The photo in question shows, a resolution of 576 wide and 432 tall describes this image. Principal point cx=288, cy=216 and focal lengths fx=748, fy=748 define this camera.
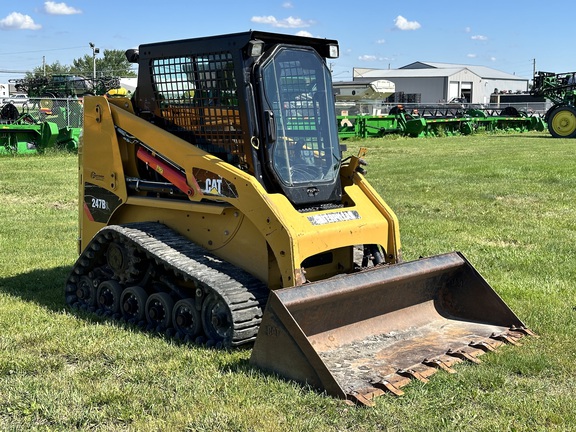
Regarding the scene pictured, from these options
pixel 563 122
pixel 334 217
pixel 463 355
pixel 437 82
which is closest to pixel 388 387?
pixel 463 355

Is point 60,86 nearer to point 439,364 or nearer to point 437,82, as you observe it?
point 439,364

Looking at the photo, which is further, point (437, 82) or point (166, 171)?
point (437, 82)

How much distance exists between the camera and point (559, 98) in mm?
32156

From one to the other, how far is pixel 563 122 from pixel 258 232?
89.0 feet

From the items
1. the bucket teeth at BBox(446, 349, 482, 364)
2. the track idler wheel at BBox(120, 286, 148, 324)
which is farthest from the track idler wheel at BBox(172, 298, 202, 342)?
the bucket teeth at BBox(446, 349, 482, 364)

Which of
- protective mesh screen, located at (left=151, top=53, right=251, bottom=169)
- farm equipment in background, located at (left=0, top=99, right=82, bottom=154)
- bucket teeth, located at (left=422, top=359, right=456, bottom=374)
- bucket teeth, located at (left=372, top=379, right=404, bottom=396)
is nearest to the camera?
bucket teeth, located at (left=372, top=379, right=404, bottom=396)

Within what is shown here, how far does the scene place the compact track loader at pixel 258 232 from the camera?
5.25m

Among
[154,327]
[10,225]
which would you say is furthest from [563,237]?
[10,225]

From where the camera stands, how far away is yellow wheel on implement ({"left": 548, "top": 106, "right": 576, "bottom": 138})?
97.1 ft

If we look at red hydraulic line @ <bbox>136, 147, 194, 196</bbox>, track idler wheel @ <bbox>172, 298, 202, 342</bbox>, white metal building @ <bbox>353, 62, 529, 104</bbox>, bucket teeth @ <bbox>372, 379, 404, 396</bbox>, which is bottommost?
bucket teeth @ <bbox>372, 379, 404, 396</bbox>

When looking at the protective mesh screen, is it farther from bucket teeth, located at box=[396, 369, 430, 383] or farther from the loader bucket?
bucket teeth, located at box=[396, 369, 430, 383]

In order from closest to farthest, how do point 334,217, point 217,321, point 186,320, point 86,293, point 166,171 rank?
1. point 217,321
2. point 186,320
3. point 334,217
4. point 166,171
5. point 86,293

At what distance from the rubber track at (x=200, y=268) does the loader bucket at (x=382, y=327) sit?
0.37 metres

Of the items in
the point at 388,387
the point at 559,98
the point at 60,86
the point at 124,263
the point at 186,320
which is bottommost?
the point at 388,387
